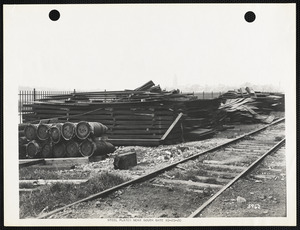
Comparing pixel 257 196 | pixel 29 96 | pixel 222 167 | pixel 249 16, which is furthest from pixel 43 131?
pixel 249 16

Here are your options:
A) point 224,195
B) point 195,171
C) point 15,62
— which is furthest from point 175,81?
point 15,62

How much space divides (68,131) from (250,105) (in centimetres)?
219

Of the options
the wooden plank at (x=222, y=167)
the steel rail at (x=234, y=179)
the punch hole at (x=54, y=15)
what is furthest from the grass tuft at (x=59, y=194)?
the punch hole at (x=54, y=15)

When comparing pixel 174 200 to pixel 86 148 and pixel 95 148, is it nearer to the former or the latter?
pixel 95 148

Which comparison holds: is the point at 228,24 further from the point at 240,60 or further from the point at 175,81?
the point at 175,81

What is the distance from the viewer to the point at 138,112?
450 centimetres

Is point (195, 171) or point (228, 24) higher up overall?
point (228, 24)

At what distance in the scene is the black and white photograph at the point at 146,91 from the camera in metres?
3.51

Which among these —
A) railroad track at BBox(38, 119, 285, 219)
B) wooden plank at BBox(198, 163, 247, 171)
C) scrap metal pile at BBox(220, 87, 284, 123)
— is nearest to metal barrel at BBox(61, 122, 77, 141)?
railroad track at BBox(38, 119, 285, 219)

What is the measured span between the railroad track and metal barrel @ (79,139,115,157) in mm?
685

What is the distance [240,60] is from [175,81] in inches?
28.4

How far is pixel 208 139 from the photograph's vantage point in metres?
4.61

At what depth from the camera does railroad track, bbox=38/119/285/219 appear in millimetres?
3439

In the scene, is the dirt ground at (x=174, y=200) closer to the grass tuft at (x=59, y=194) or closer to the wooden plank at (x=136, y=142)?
the grass tuft at (x=59, y=194)
